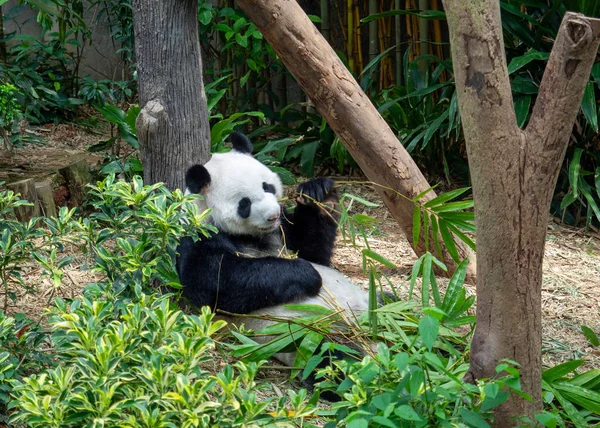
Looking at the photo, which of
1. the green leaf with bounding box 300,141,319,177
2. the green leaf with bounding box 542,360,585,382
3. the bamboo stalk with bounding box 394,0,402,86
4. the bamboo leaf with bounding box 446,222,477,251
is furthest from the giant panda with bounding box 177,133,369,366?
the bamboo stalk with bounding box 394,0,402,86

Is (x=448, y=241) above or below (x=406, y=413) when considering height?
above

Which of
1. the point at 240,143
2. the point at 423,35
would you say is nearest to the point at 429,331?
the point at 240,143

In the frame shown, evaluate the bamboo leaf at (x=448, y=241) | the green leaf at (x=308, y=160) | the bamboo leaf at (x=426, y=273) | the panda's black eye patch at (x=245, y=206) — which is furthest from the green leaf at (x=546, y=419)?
the green leaf at (x=308, y=160)

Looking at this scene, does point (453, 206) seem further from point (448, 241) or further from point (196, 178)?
point (196, 178)

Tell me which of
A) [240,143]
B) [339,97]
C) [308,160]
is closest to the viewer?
[339,97]

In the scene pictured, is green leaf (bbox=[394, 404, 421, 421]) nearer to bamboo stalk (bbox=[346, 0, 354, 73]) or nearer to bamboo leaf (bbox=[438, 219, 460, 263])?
bamboo leaf (bbox=[438, 219, 460, 263])

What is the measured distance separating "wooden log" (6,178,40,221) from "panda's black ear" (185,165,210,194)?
1795 millimetres

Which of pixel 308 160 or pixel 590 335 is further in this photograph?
pixel 308 160

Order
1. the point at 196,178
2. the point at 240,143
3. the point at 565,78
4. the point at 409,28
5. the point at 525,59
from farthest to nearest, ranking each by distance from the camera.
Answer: the point at 409,28, the point at 525,59, the point at 240,143, the point at 196,178, the point at 565,78

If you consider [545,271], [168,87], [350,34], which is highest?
[350,34]

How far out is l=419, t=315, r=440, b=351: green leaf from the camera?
79.0 inches

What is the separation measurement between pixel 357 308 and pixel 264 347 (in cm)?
67

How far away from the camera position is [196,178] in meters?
3.21

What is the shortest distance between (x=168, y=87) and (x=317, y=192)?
2.90ft
